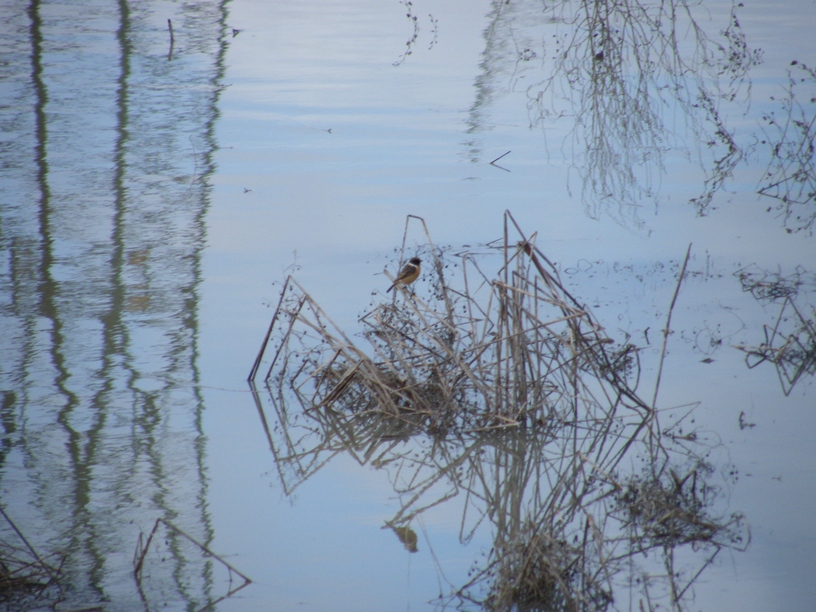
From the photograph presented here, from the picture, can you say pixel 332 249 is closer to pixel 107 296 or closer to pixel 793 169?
pixel 107 296

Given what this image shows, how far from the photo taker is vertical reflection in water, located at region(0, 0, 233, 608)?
13.5 feet

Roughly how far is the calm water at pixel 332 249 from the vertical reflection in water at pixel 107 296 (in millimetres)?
24

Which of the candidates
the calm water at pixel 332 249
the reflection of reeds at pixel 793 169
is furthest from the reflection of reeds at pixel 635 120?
the reflection of reeds at pixel 793 169

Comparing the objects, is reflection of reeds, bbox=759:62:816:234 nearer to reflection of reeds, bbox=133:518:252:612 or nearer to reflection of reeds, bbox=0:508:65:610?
reflection of reeds, bbox=133:518:252:612

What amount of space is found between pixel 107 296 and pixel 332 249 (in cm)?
210

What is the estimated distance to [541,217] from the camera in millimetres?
8953

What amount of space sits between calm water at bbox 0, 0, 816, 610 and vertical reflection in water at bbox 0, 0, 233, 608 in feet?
0.08

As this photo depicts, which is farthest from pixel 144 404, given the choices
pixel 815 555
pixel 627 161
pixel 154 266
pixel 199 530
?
pixel 627 161

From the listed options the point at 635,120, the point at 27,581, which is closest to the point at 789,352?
the point at 27,581

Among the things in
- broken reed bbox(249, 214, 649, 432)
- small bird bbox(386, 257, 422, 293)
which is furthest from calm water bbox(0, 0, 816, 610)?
small bird bbox(386, 257, 422, 293)

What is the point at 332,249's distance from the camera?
8.20 meters

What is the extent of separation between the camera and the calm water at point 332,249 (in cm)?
399

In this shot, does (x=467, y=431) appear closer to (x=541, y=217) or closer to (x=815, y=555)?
(x=815, y=555)

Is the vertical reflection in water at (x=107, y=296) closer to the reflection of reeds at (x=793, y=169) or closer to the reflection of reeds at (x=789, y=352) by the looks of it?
the reflection of reeds at (x=789, y=352)
